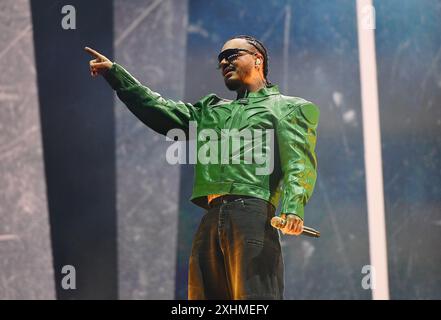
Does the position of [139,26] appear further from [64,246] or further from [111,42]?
Answer: [64,246]

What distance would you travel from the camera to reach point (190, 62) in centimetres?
494

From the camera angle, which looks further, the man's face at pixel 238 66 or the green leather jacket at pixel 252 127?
the man's face at pixel 238 66

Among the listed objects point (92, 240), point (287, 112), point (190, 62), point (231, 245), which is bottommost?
point (231, 245)

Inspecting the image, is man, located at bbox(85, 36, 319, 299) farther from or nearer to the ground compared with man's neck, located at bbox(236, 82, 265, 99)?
nearer to the ground

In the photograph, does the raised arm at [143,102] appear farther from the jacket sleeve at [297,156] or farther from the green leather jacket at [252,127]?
the jacket sleeve at [297,156]

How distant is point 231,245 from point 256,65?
→ 0.86 meters

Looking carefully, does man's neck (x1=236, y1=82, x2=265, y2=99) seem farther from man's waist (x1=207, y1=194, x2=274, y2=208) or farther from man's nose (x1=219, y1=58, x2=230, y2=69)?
man's waist (x1=207, y1=194, x2=274, y2=208)

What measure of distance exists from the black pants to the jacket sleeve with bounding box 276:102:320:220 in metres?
0.14

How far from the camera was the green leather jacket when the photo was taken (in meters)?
3.21

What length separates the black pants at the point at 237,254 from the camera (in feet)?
10.1

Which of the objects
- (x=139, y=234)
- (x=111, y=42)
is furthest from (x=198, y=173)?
(x=111, y=42)

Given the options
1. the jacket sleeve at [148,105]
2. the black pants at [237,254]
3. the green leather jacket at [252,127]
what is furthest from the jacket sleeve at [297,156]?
the jacket sleeve at [148,105]

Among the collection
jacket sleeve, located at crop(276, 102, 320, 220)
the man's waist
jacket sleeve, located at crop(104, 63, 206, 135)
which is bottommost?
the man's waist

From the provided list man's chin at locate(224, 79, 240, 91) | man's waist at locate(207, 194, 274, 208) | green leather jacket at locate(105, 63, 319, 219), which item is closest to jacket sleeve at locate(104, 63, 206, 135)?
green leather jacket at locate(105, 63, 319, 219)
